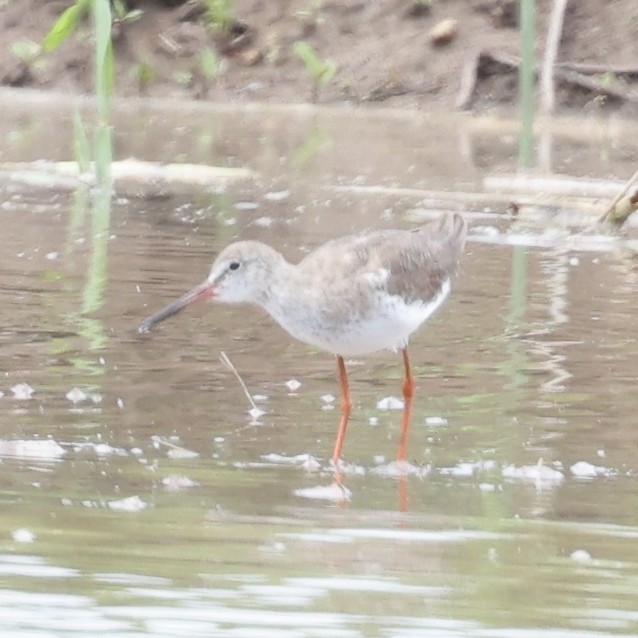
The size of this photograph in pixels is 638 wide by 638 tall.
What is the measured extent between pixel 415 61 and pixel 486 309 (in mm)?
10951

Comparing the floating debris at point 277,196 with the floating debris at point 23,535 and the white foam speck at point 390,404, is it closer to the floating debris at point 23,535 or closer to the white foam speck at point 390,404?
the white foam speck at point 390,404

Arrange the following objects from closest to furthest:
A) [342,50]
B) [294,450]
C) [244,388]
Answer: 1. [294,450]
2. [244,388]
3. [342,50]

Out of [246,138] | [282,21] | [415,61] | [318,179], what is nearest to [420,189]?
[318,179]

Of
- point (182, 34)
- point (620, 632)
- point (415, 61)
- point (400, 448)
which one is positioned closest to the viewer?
point (620, 632)

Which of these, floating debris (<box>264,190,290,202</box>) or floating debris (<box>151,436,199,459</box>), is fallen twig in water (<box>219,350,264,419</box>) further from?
floating debris (<box>264,190,290,202</box>)

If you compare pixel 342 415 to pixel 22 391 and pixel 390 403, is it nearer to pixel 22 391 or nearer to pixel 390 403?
pixel 390 403

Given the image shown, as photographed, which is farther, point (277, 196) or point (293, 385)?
point (277, 196)

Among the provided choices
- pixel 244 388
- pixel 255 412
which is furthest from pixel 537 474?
pixel 244 388

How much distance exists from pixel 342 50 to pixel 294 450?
14.3m

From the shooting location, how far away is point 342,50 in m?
19.8

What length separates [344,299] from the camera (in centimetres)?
615

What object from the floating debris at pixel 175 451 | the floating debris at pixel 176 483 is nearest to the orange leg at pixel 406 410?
the floating debris at pixel 175 451

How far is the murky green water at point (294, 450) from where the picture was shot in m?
4.06

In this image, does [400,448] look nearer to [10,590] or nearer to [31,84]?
[10,590]
